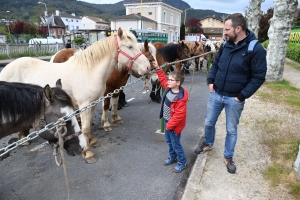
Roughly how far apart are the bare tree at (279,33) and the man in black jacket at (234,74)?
6601 millimetres

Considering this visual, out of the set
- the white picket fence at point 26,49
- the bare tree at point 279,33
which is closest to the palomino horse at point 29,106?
the bare tree at point 279,33

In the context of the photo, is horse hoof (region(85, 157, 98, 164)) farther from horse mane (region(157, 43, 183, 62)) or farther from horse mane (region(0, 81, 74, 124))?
horse mane (region(157, 43, 183, 62))

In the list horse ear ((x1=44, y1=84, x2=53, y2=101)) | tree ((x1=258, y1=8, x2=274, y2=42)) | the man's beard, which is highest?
tree ((x1=258, y1=8, x2=274, y2=42))

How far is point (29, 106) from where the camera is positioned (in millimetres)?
1945

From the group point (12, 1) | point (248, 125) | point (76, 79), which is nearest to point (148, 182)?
point (76, 79)

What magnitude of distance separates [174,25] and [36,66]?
2024 inches

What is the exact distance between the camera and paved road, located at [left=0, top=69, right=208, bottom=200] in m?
2.75

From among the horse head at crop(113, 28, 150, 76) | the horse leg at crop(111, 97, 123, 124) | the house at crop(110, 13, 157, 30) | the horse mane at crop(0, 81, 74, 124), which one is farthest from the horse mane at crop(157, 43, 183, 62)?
the house at crop(110, 13, 157, 30)

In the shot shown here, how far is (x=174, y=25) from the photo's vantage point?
2020 inches

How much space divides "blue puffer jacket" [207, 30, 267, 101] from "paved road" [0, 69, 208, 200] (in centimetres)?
136

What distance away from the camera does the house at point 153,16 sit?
40.2 metres

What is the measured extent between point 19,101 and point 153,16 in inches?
1850

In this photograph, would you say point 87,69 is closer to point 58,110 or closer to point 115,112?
point 58,110

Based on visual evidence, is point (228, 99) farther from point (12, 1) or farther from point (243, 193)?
point (12, 1)
